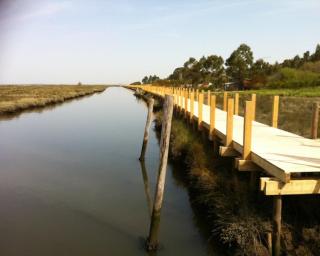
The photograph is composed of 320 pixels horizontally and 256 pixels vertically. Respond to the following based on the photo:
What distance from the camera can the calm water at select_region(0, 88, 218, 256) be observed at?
709cm

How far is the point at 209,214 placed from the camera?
7.98 m

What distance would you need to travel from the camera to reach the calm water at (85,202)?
23.3 feet

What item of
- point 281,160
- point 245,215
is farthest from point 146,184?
point 281,160

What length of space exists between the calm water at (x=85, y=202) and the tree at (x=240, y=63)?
58597 mm

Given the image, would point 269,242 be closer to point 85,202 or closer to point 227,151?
point 227,151

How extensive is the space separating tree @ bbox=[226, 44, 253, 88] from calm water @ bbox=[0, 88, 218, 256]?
58.6 metres

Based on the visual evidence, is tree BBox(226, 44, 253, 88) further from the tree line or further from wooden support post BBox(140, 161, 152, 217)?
wooden support post BBox(140, 161, 152, 217)

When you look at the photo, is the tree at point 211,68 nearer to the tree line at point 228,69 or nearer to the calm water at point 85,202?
the tree line at point 228,69

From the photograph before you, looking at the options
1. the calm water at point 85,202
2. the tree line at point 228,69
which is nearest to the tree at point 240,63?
the tree line at point 228,69

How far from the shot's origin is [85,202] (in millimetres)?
9258

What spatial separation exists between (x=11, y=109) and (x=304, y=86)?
124 feet

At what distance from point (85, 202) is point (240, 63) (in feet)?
219

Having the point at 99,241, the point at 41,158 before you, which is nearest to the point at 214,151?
the point at 99,241

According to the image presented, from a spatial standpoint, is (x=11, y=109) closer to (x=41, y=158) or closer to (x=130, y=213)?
(x=41, y=158)
